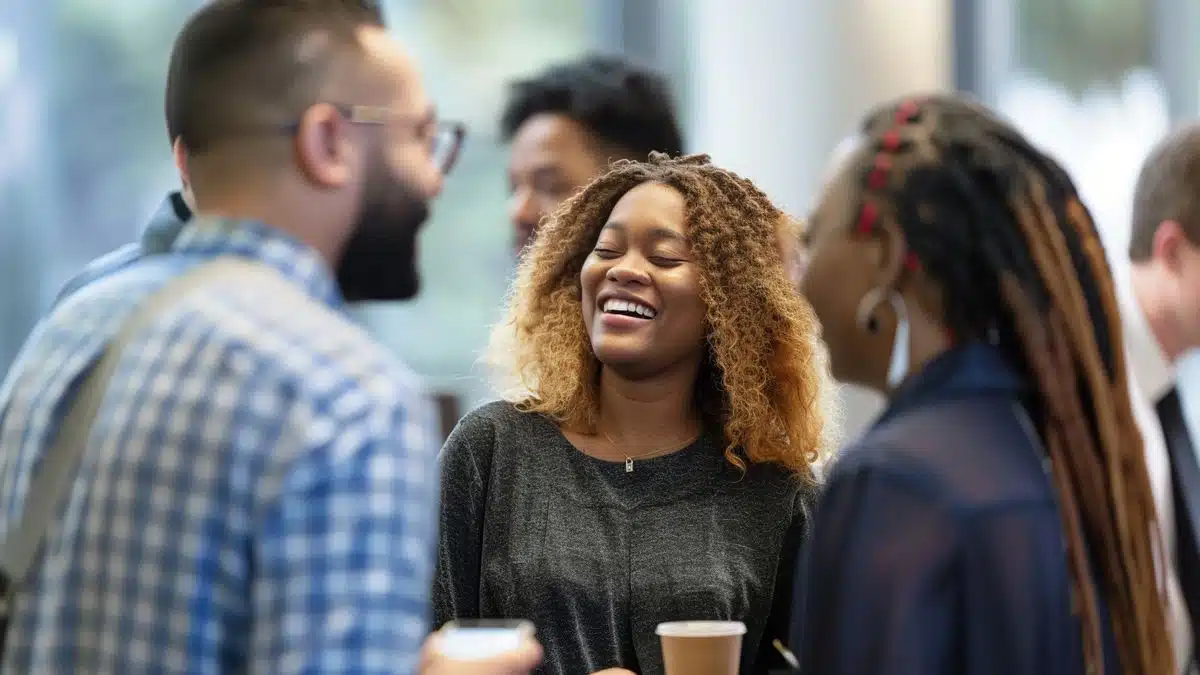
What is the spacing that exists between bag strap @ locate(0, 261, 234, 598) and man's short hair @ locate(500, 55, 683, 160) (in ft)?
7.61

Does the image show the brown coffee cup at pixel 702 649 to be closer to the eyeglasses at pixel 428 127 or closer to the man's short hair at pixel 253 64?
the eyeglasses at pixel 428 127

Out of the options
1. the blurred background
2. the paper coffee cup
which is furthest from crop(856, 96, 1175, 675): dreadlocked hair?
the blurred background

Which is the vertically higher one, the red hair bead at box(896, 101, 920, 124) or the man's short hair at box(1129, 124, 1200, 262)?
the red hair bead at box(896, 101, 920, 124)

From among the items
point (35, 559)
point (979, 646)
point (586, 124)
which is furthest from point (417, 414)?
point (586, 124)

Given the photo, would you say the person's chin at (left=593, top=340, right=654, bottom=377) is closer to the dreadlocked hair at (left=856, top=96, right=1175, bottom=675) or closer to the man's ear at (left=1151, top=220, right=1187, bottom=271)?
the man's ear at (left=1151, top=220, right=1187, bottom=271)

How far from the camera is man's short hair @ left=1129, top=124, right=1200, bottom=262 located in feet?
9.16

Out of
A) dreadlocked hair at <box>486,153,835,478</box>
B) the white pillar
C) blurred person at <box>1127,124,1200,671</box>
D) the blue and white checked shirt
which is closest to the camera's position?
the blue and white checked shirt

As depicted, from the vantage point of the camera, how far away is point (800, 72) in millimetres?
5195

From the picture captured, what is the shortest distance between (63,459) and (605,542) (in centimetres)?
132

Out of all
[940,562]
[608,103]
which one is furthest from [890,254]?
[608,103]

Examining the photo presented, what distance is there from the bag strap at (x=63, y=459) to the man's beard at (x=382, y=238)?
20 centimetres

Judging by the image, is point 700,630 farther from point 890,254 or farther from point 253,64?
point 253,64

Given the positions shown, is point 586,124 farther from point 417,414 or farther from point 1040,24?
point 1040,24

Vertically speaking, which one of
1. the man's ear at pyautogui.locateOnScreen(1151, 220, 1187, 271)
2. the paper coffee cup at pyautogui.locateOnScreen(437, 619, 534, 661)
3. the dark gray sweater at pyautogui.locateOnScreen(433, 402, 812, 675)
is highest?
the man's ear at pyautogui.locateOnScreen(1151, 220, 1187, 271)
